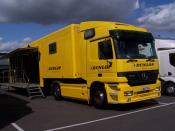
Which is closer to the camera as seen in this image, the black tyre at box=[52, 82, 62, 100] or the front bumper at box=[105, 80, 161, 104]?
the front bumper at box=[105, 80, 161, 104]

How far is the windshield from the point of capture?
12.2 metres

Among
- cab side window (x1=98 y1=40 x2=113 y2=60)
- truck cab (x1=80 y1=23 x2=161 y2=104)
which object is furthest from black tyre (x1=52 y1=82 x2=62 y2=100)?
cab side window (x1=98 y1=40 x2=113 y2=60)

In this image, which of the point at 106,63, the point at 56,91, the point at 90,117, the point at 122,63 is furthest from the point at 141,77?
the point at 56,91

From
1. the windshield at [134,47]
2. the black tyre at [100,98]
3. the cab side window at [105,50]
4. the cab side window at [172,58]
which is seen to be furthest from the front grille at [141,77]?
the cab side window at [172,58]

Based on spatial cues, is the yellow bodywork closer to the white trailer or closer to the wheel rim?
the wheel rim

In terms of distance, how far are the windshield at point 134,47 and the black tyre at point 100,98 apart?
167 centimetres

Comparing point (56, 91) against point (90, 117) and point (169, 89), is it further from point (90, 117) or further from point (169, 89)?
point (90, 117)

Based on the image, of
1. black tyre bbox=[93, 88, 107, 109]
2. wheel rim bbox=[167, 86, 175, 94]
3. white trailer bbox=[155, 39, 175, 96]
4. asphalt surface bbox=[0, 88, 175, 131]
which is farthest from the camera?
white trailer bbox=[155, 39, 175, 96]

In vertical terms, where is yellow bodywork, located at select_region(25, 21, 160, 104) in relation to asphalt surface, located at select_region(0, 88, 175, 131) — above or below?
above

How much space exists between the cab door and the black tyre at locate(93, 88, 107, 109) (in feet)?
1.76

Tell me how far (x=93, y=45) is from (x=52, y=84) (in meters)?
4.82

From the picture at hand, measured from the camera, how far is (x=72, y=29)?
1458 centimetres

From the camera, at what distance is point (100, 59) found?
42.2 ft

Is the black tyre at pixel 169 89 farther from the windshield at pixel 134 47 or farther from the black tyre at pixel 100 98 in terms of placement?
the black tyre at pixel 100 98
